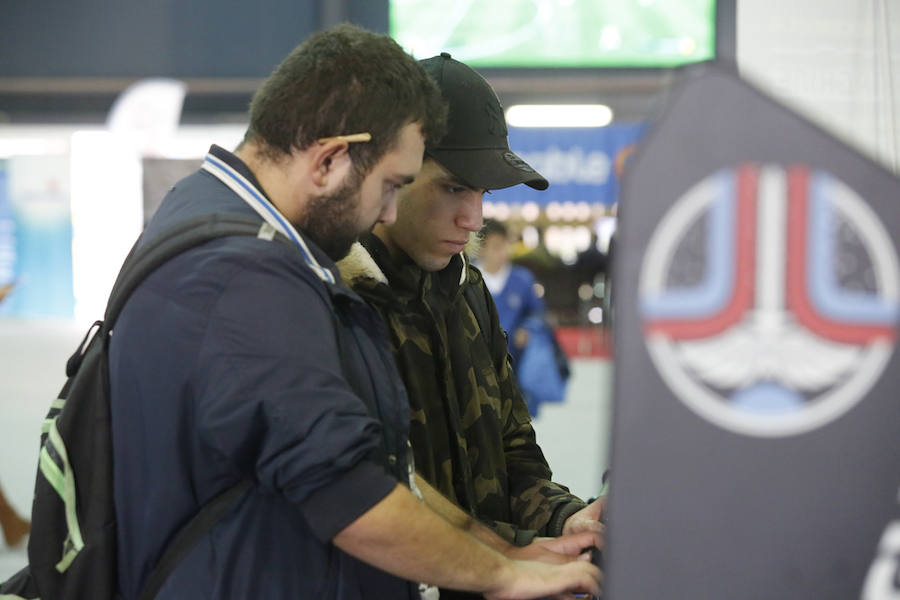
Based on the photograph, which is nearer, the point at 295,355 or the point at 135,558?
the point at 295,355

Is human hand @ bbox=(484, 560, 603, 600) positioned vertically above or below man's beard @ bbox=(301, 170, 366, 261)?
below

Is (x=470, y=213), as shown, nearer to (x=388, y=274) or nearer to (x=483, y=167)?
(x=483, y=167)

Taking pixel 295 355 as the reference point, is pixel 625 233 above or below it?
above

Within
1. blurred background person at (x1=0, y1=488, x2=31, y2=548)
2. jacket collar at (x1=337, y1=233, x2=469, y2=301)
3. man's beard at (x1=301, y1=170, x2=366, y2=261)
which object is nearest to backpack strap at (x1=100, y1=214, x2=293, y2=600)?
man's beard at (x1=301, y1=170, x2=366, y2=261)

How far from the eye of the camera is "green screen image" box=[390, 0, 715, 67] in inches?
161

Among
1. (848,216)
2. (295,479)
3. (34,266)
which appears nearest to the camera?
(848,216)

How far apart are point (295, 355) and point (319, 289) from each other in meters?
0.12

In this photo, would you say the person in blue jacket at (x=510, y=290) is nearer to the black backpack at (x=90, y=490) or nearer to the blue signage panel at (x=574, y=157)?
the blue signage panel at (x=574, y=157)

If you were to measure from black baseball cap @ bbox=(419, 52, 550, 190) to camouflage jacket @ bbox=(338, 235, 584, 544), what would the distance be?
0.18 metres

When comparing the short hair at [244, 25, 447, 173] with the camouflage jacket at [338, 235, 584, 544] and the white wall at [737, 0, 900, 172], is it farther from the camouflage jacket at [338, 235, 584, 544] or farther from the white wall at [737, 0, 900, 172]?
the white wall at [737, 0, 900, 172]

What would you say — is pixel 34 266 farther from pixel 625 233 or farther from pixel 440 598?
pixel 625 233

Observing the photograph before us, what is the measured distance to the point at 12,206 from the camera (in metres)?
10.2

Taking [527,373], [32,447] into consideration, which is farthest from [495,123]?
[32,447]

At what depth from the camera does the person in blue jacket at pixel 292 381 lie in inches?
41.8
